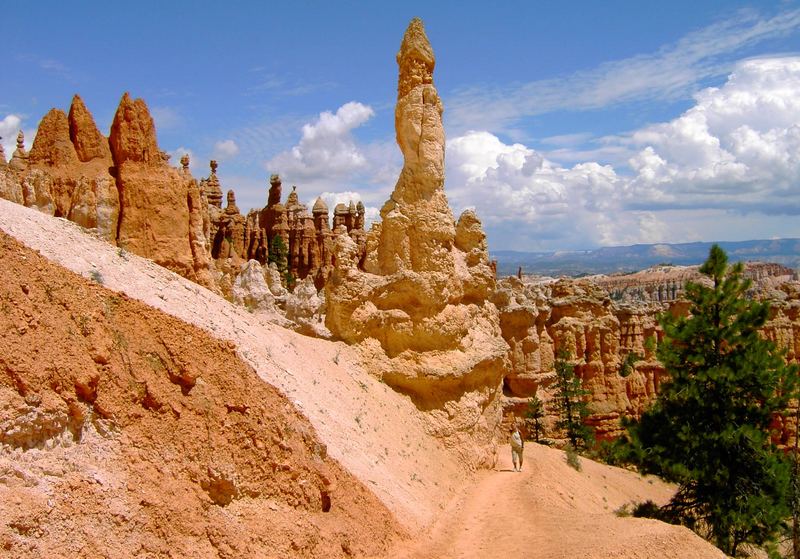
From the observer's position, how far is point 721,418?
16.3 metres

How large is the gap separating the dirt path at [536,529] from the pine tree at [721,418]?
8.30 ft

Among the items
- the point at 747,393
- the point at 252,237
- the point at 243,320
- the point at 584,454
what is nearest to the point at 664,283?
the point at 252,237

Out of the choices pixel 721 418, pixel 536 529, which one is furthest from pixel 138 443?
pixel 721 418

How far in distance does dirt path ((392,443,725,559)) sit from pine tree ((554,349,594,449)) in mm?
10945

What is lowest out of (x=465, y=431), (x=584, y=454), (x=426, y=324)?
(x=584, y=454)

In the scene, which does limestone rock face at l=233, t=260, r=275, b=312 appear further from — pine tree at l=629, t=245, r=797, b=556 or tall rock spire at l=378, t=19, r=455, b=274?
pine tree at l=629, t=245, r=797, b=556

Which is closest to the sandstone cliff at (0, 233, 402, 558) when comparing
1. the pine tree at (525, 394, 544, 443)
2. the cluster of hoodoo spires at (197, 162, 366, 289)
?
the pine tree at (525, 394, 544, 443)

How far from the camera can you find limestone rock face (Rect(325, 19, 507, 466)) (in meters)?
16.3

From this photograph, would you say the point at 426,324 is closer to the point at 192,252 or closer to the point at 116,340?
the point at 192,252

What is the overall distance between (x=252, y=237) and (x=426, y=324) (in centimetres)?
4267

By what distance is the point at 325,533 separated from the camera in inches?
350

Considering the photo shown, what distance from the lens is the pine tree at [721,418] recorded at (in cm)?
1567

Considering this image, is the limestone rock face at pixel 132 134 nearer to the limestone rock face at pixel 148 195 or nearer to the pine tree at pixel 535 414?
the limestone rock face at pixel 148 195

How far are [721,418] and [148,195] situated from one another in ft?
51.0
